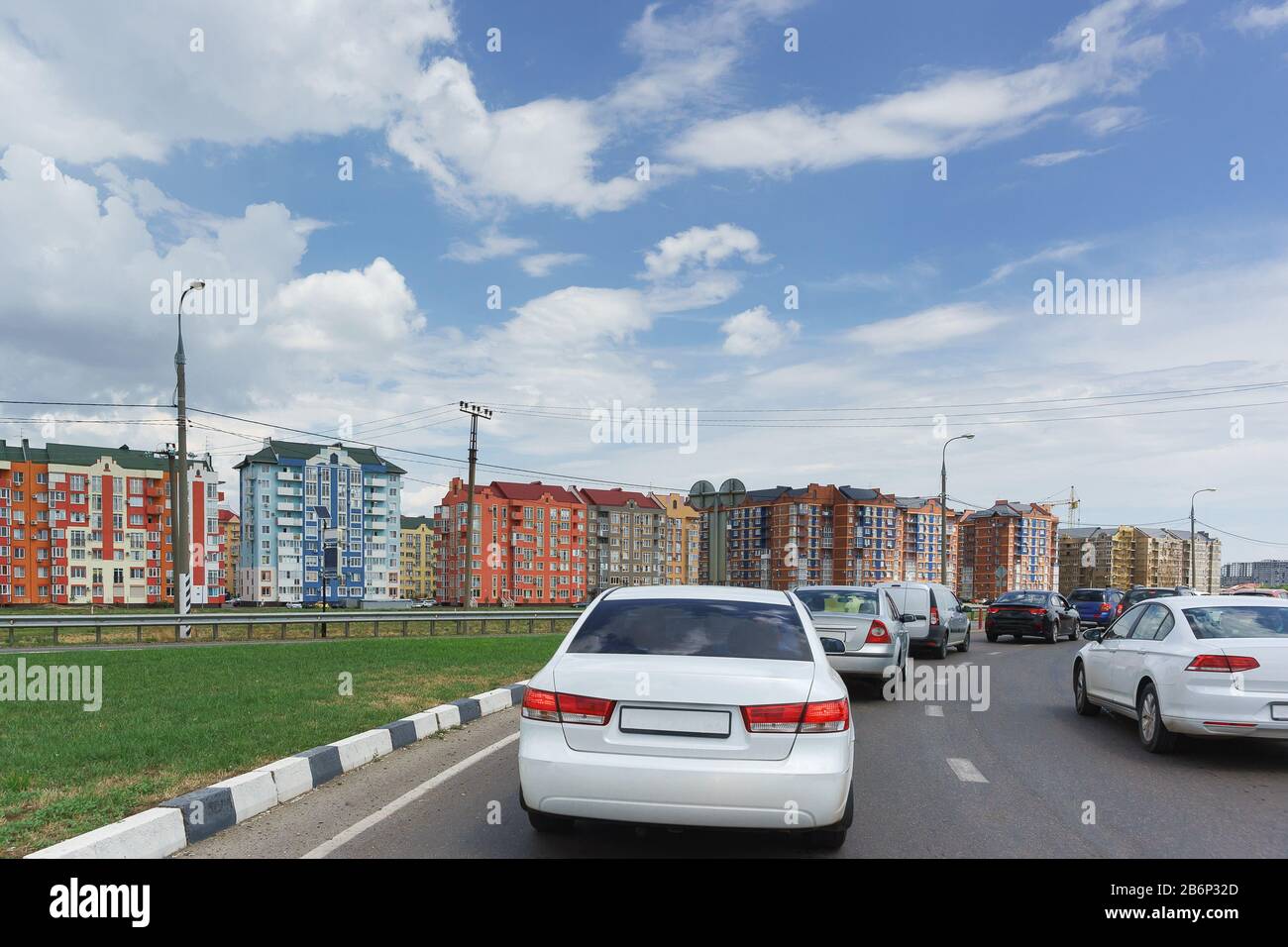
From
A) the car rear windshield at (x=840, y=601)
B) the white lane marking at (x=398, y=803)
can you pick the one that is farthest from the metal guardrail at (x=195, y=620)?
the white lane marking at (x=398, y=803)

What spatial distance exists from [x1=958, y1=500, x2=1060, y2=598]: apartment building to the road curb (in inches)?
6047

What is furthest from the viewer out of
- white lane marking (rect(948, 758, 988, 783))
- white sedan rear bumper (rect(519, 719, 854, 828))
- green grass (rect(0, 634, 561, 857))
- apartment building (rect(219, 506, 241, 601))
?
apartment building (rect(219, 506, 241, 601))

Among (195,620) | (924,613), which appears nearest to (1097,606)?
(924,613)

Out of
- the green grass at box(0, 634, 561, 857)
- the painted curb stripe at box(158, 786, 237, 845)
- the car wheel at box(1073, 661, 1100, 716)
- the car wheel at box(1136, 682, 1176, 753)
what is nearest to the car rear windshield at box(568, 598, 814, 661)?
the painted curb stripe at box(158, 786, 237, 845)

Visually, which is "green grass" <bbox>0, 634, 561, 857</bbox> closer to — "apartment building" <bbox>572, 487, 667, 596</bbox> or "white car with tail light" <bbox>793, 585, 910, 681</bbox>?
"white car with tail light" <bbox>793, 585, 910, 681</bbox>

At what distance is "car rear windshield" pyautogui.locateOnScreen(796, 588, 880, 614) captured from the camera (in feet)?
43.0

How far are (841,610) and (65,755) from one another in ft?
29.9

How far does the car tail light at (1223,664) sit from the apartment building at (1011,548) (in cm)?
15109

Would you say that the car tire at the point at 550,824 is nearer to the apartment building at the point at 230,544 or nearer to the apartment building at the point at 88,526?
the apartment building at the point at 88,526

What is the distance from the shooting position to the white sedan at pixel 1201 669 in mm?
7855

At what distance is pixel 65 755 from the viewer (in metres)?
7.18

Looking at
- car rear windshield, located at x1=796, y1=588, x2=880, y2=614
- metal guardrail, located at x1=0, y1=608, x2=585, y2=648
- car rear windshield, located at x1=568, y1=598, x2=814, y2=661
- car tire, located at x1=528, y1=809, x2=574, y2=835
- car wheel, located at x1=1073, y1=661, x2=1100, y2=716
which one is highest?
car rear windshield, located at x1=568, y1=598, x2=814, y2=661
